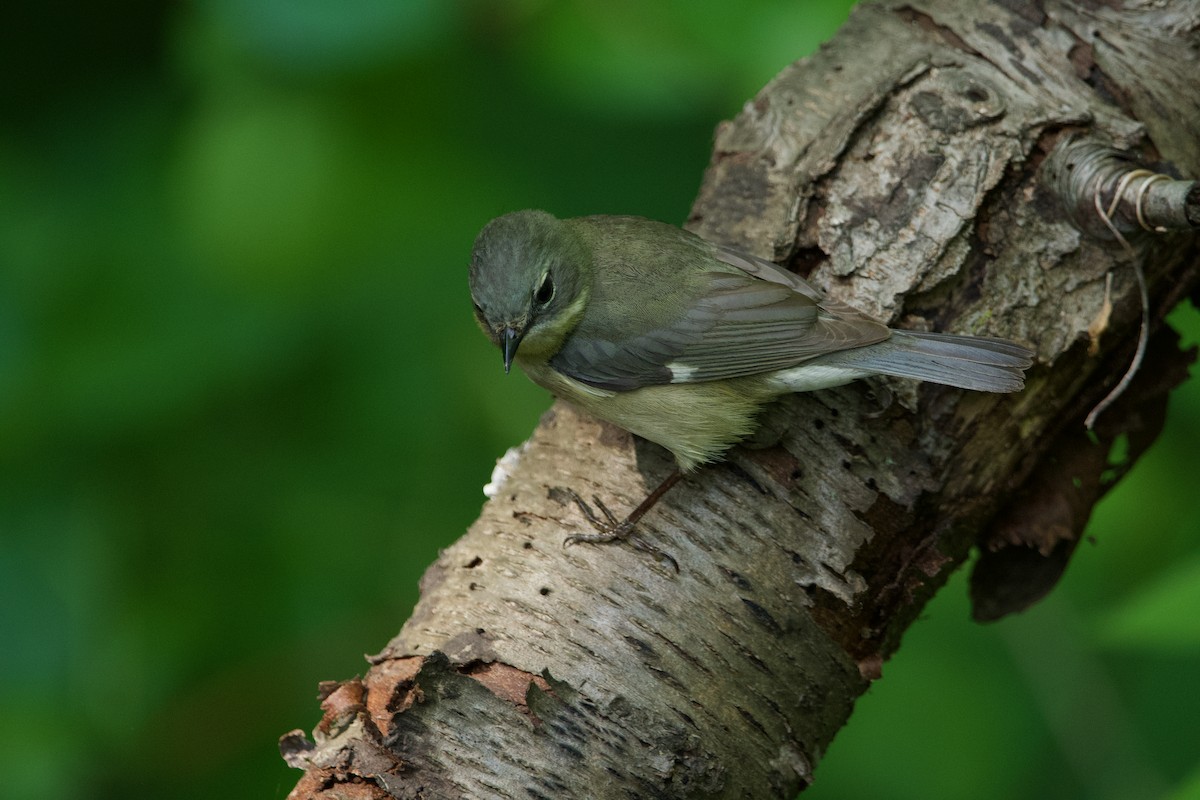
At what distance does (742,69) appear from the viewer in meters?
3.42

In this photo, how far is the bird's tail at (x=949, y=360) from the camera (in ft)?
9.02

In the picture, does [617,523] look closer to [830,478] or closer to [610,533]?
[610,533]

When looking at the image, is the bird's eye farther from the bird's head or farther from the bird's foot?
the bird's foot

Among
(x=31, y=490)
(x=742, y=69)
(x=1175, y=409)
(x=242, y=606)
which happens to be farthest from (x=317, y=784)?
(x=1175, y=409)

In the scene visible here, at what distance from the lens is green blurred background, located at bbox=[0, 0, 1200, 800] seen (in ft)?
12.7

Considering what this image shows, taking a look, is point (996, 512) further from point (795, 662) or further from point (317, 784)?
point (317, 784)

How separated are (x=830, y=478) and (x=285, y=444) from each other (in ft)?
7.43

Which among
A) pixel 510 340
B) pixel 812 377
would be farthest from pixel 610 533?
pixel 510 340

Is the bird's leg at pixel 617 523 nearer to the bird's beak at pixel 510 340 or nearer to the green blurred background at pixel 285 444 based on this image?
the bird's beak at pixel 510 340

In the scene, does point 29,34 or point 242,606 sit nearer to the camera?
point 242,606

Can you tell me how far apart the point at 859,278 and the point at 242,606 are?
253 centimetres

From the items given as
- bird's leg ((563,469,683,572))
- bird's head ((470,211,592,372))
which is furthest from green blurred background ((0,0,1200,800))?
bird's leg ((563,469,683,572))

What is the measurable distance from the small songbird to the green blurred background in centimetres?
57

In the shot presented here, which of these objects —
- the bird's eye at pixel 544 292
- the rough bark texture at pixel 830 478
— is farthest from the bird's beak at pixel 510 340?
the rough bark texture at pixel 830 478
